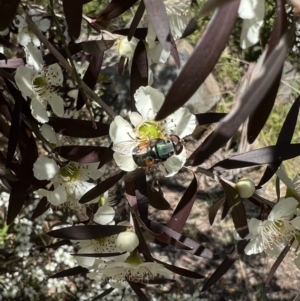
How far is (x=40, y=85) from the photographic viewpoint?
1.20 m

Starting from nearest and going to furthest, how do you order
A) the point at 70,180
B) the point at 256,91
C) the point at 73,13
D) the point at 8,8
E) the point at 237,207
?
the point at 256,91, the point at 8,8, the point at 73,13, the point at 237,207, the point at 70,180

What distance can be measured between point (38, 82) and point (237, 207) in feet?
1.59

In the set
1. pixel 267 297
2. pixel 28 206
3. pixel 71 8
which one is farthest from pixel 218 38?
pixel 267 297

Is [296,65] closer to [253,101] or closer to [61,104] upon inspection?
[61,104]

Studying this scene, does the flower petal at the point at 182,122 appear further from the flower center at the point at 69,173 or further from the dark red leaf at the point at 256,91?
the dark red leaf at the point at 256,91

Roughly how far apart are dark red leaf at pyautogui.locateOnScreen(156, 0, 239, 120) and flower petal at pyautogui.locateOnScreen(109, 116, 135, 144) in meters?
0.37

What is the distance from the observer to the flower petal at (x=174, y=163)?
105 centimetres

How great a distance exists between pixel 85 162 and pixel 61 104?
0.55 ft

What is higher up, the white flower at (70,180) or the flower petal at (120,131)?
the flower petal at (120,131)

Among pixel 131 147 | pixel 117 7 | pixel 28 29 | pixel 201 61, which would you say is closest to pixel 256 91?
pixel 201 61

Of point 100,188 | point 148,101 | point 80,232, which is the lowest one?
point 80,232

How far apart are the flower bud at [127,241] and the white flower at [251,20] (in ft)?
1.54

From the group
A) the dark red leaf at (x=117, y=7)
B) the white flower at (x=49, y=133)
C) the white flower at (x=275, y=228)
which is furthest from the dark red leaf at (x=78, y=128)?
the white flower at (x=275, y=228)

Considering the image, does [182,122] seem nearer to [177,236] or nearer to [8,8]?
[177,236]
